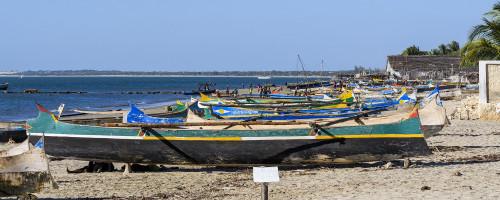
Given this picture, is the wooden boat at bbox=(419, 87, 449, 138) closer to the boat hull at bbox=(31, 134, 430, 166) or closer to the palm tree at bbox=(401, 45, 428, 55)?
the boat hull at bbox=(31, 134, 430, 166)

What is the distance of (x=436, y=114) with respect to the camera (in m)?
15.7

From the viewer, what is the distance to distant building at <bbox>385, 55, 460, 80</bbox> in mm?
71812

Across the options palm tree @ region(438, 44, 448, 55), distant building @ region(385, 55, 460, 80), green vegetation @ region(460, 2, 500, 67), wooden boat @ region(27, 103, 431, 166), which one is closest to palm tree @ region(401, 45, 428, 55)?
palm tree @ region(438, 44, 448, 55)

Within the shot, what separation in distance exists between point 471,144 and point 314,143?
5.81m

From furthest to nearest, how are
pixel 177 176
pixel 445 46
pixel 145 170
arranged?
pixel 445 46, pixel 145 170, pixel 177 176

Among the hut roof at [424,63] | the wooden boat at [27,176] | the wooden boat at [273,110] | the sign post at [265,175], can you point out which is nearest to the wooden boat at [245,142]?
the wooden boat at [27,176]

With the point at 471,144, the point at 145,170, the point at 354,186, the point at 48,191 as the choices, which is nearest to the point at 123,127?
the point at 145,170

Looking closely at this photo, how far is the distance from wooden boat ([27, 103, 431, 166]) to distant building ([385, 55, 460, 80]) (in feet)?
195

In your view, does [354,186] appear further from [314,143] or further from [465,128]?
[465,128]

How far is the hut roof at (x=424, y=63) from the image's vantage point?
7244cm

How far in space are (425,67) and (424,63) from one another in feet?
2.31

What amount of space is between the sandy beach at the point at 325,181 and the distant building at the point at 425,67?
57590 mm

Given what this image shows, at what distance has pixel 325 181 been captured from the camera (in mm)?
11781

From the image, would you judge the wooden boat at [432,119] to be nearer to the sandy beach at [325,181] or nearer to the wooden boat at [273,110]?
the sandy beach at [325,181]
